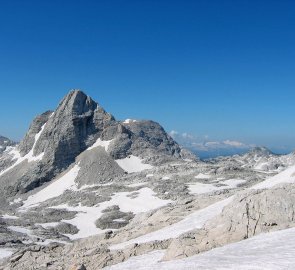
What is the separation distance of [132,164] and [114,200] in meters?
39.0

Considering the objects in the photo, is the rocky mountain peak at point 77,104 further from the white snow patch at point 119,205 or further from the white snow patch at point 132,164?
the white snow patch at point 119,205

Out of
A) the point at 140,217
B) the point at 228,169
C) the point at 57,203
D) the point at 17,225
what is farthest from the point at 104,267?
the point at 228,169

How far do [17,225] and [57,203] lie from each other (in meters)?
26.1

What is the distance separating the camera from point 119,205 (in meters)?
101

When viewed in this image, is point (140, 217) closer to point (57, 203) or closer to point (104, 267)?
point (104, 267)

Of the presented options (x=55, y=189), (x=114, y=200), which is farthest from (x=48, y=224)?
(x=55, y=189)

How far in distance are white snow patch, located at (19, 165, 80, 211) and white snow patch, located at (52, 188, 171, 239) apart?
17.4 metres

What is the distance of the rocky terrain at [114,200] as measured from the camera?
30.0 meters

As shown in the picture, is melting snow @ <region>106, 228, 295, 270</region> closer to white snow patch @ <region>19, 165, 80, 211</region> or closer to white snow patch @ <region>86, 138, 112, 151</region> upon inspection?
white snow patch @ <region>19, 165, 80, 211</region>

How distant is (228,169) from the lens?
4803 inches

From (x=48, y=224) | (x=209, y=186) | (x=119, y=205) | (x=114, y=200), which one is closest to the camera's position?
(x=48, y=224)

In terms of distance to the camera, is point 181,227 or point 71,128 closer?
point 181,227

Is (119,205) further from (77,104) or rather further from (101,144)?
(77,104)

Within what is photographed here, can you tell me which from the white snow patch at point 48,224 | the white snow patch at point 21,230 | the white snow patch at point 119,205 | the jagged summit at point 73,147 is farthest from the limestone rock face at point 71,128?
the white snow patch at point 21,230
